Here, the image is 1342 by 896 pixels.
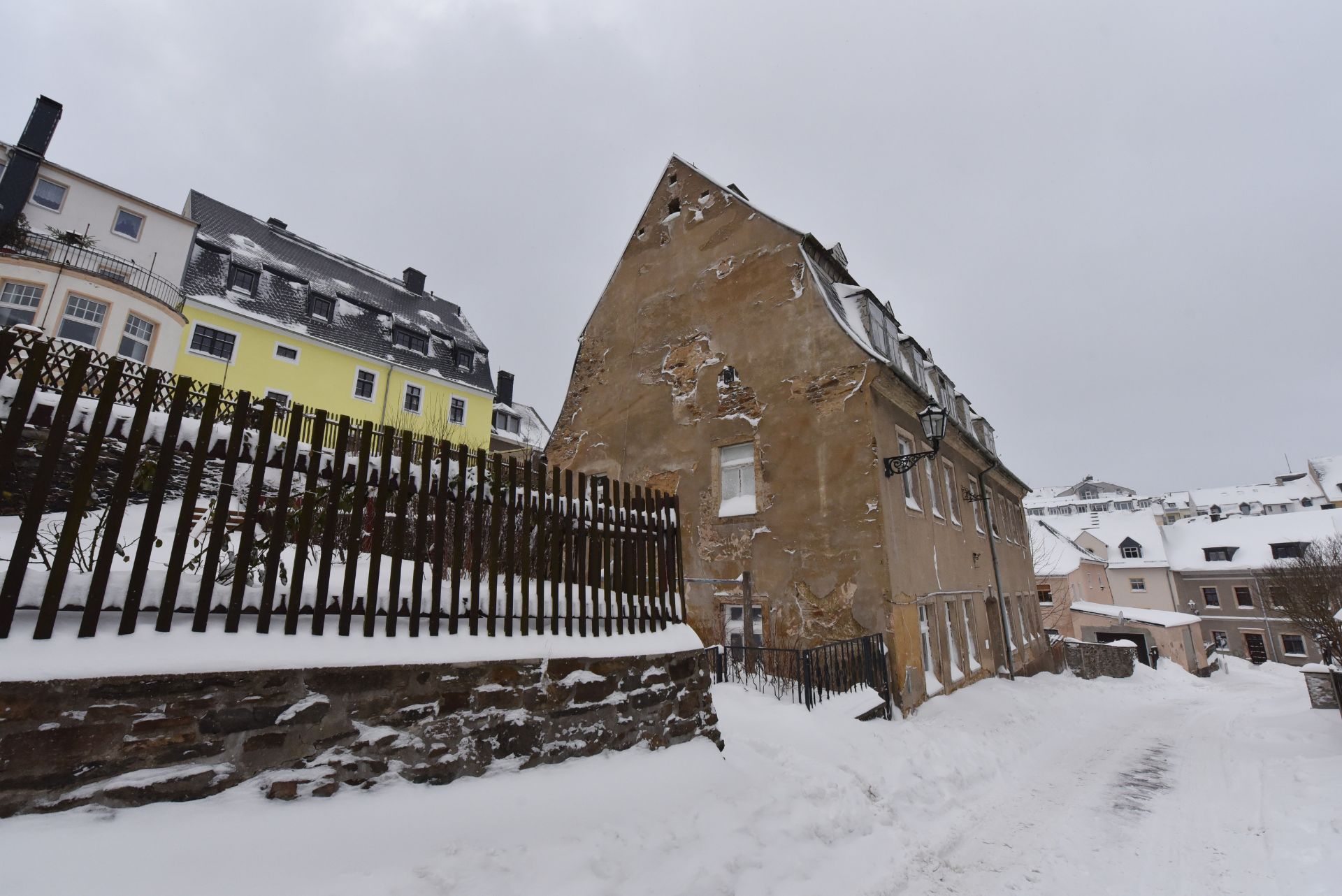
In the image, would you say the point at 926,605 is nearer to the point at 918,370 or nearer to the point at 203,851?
the point at 918,370

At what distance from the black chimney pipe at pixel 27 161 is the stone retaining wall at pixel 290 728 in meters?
24.5

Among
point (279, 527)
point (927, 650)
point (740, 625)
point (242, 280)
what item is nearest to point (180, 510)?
point (279, 527)

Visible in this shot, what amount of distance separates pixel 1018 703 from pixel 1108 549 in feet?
158

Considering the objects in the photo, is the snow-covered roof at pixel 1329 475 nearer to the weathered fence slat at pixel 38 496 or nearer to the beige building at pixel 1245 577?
the beige building at pixel 1245 577

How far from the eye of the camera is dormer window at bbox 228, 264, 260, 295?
23.1 m

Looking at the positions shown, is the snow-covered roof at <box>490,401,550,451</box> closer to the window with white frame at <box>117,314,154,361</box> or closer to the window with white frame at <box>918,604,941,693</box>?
the window with white frame at <box>117,314,154,361</box>

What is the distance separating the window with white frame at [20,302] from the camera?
1639cm

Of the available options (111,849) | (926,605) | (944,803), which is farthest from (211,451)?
(926,605)

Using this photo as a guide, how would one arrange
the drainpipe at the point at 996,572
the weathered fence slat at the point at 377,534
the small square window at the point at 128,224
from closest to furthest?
1. the weathered fence slat at the point at 377,534
2. the drainpipe at the point at 996,572
3. the small square window at the point at 128,224

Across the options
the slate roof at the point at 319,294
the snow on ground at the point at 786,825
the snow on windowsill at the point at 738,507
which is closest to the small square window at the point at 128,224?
the slate roof at the point at 319,294

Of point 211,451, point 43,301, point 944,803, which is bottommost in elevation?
point 944,803

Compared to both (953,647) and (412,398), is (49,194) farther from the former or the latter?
(953,647)

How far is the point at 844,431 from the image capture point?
11203 mm

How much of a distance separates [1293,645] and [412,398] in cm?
5849
